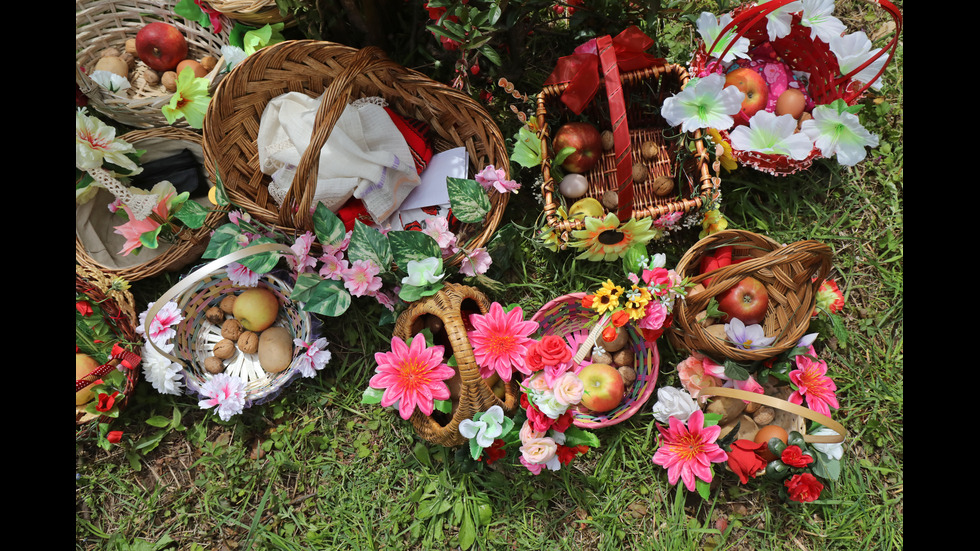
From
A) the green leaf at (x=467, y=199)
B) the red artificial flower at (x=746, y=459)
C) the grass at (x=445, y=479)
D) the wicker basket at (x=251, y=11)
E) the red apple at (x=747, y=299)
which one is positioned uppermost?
the wicker basket at (x=251, y=11)

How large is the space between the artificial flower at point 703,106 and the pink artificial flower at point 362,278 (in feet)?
3.04

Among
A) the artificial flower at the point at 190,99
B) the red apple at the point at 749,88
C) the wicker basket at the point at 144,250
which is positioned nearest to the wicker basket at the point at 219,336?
the wicker basket at the point at 144,250

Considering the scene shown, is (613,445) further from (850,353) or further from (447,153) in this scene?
(447,153)

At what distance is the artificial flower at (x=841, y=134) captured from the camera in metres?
1.65

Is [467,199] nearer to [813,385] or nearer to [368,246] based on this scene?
[368,246]

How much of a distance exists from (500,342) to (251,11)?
1239mm

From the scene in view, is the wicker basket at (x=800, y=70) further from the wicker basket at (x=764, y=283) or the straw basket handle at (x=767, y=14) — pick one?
the wicker basket at (x=764, y=283)

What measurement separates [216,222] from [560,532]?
1444 millimetres

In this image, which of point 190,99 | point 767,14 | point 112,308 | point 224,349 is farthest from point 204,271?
point 767,14

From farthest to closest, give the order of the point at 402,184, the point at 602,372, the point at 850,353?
the point at 850,353 < the point at 402,184 < the point at 602,372

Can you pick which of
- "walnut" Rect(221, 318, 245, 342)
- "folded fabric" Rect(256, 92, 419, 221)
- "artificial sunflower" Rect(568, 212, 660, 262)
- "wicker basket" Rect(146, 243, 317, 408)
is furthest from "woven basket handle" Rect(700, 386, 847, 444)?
"walnut" Rect(221, 318, 245, 342)

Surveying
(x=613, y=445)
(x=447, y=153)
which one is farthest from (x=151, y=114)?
(x=613, y=445)

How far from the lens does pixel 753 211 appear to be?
1.95 metres

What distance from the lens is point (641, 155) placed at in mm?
1867
